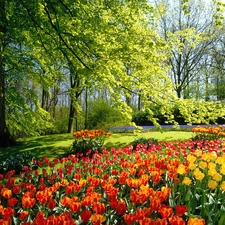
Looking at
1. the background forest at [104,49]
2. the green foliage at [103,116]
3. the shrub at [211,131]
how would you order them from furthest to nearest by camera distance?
the green foliage at [103,116] → the shrub at [211,131] → the background forest at [104,49]

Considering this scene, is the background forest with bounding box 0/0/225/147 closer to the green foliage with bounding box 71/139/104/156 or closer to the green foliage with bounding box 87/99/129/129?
the green foliage with bounding box 71/139/104/156

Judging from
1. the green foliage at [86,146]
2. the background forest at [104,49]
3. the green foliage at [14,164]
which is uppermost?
the background forest at [104,49]

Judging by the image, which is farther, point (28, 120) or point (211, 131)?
point (28, 120)

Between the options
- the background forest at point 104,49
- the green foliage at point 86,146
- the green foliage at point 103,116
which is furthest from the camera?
the green foliage at point 103,116

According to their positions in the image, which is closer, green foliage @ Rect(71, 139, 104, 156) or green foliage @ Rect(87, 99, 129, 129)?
green foliage @ Rect(71, 139, 104, 156)

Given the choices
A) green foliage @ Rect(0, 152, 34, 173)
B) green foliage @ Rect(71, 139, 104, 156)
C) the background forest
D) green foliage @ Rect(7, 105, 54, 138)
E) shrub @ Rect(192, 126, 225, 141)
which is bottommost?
green foliage @ Rect(0, 152, 34, 173)

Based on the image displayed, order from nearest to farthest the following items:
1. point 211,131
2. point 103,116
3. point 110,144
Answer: point 211,131
point 110,144
point 103,116

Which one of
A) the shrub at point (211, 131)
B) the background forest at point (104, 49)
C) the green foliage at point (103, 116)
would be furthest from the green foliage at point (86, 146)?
the green foliage at point (103, 116)

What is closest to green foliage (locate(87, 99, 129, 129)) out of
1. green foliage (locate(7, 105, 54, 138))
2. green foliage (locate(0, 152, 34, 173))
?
green foliage (locate(7, 105, 54, 138))

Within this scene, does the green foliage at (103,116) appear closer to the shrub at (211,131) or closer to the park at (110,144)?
the park at (110,144)

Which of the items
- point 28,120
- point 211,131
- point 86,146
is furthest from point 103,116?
point 211,131

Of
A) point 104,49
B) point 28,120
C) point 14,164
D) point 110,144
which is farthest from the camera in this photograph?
point 28,120

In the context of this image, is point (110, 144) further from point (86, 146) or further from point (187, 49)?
point (187, 49)

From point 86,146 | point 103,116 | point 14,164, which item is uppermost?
point 103,116
